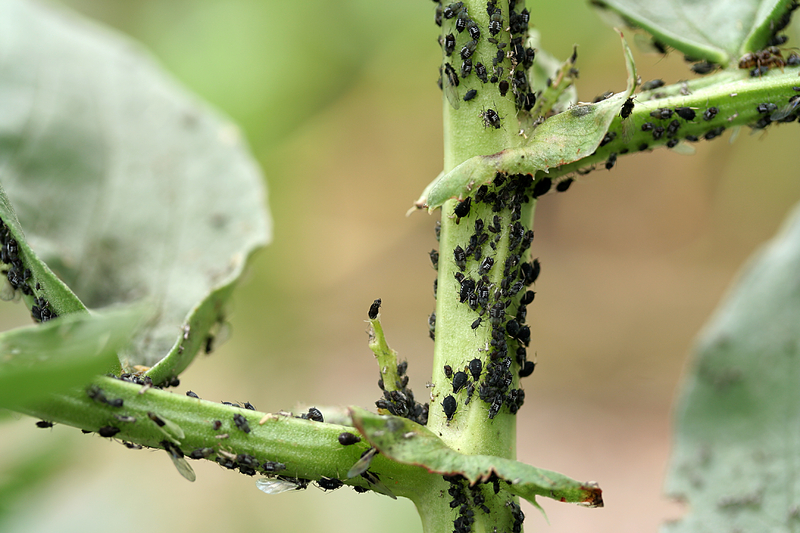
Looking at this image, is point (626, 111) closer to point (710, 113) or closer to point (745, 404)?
point (710, 113)

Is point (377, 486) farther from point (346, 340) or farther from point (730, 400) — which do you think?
point (346, 340)

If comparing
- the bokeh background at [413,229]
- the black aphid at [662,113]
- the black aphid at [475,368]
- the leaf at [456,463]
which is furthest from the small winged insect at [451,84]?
the bokeh background at [413,229]

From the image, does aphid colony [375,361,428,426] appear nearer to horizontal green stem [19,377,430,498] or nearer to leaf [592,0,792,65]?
horizontal green stem [19,377,430,498]

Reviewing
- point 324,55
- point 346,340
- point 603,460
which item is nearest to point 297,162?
point 324,55

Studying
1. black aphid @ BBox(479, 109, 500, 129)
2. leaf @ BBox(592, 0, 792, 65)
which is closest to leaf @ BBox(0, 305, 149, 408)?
black aphid @ BBox(479, 109, 500, 129)

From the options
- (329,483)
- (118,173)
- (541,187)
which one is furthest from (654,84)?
(118,173)
